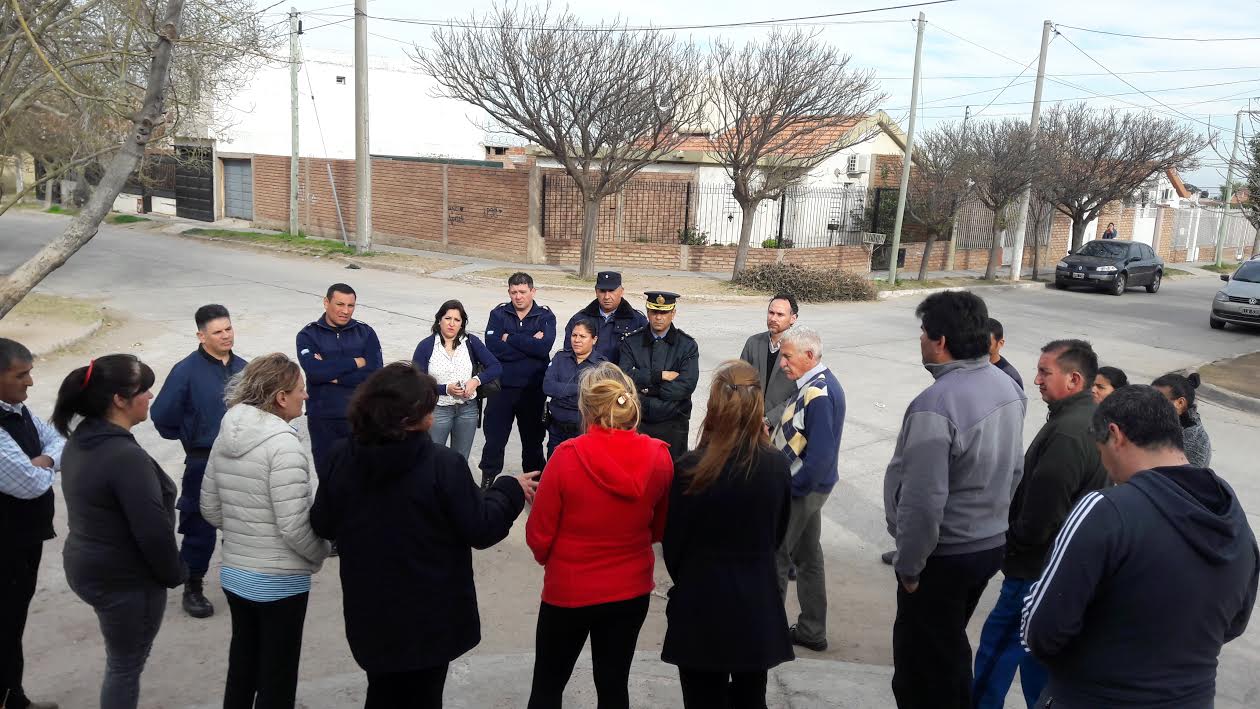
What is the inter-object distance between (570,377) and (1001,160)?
2259cm

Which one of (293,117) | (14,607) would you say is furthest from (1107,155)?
(14,607)

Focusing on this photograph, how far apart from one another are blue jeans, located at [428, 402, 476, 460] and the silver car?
17975 millimetres

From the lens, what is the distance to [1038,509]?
13.1 feet

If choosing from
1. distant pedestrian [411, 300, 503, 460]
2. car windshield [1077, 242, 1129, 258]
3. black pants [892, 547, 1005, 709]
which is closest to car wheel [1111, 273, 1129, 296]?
car windshield [1077, 242, 1129, 258]

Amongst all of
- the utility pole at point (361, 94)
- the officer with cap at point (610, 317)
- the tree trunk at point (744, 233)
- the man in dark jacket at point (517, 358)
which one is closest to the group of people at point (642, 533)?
the officer with cap at point (610, 317)

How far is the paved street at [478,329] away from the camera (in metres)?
4.68

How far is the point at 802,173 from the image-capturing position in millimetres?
22984

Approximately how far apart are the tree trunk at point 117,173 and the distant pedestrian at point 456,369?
3855mm

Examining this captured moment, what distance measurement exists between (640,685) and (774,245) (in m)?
22.6

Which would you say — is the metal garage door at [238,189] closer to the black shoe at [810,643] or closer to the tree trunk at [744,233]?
the tree trunk at [744,233]

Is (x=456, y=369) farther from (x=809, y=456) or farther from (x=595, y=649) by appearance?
(x=595, y=649)

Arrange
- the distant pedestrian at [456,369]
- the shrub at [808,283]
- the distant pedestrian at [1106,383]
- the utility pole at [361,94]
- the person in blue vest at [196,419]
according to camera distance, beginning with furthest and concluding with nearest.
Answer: the utility pole at [361,94], the shrub at [808,283], the distant pedestrian at [456,369], the person in blue vest at [196,419], the distant pedestrian at [1106,383]

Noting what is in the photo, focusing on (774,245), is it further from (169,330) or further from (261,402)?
(261,402)

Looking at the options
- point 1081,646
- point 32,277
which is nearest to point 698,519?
point 1081,646
